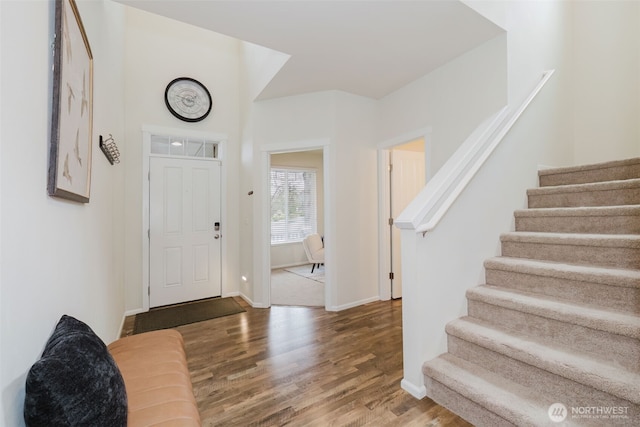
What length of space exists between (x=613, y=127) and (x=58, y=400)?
15.1 ft

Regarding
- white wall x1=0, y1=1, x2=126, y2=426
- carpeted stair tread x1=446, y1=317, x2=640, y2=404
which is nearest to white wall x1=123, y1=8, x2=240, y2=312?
white wall x1=0, y1=1, x2=126, y2=426

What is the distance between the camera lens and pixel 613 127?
2.99 metres

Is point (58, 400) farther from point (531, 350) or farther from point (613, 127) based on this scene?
point (613, 127)

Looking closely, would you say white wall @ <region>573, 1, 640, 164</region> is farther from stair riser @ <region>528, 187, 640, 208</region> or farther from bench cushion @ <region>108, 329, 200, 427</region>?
bench cushion @ <region>108, 329, 200, 427</region>

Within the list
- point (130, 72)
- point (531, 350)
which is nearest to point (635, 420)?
point (531, 350)

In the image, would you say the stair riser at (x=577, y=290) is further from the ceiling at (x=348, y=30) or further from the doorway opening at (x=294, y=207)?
the doorway opening at (x=294, y=207)

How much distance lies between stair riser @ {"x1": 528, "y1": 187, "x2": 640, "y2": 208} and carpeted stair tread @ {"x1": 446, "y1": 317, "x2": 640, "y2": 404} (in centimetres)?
126

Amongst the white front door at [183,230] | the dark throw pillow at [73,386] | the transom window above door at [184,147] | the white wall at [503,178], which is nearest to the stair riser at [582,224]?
the white wall at [503,178]

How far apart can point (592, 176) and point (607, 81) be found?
1533 mm

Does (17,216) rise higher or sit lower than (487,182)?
Answer: lower

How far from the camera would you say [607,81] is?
3016 millimetres

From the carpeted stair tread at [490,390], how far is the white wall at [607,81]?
9.22 ft

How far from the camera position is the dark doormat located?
10.1 feet

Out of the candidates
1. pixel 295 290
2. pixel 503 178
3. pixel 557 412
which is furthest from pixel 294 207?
pixel 557 412
